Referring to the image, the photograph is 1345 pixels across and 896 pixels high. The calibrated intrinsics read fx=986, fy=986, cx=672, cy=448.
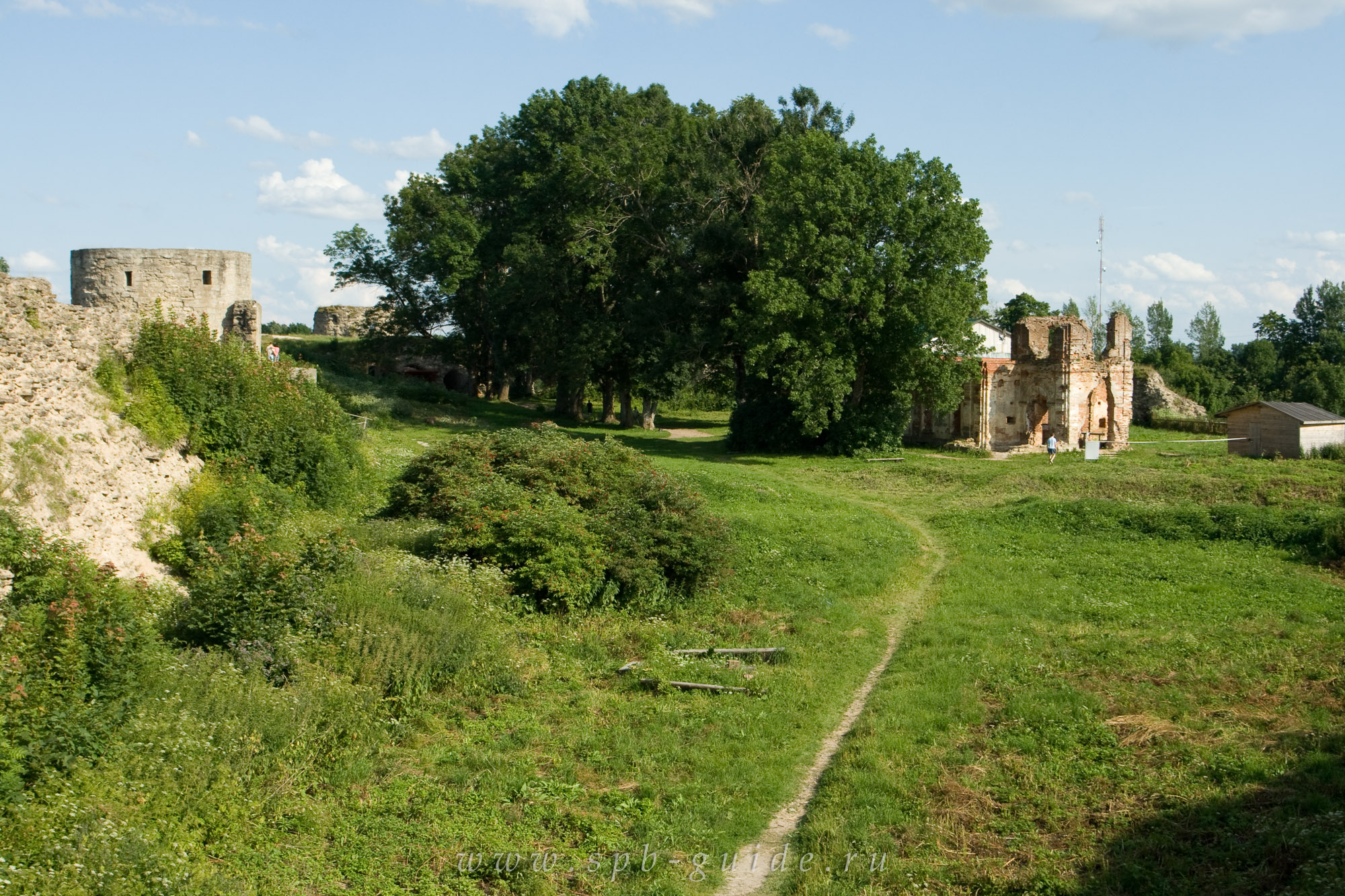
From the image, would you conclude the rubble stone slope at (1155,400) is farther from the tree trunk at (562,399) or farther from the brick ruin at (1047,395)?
the tree trunk at (562,399)

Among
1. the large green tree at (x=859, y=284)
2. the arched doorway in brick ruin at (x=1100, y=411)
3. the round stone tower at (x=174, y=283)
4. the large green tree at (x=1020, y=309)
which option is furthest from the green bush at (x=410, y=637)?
the large green tree at (x=1020, y=309)

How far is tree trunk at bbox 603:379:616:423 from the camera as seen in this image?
41125 millimetres

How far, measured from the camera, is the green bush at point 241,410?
16594mm

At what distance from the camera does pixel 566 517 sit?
14992mm

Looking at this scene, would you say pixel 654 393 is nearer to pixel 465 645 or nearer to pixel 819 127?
pixel 819 127

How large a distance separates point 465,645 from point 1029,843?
6.48 metres

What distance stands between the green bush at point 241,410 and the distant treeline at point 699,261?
1557cm

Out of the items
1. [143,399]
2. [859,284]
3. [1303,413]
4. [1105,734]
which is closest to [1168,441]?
[1303,413]

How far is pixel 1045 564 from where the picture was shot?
695 inches

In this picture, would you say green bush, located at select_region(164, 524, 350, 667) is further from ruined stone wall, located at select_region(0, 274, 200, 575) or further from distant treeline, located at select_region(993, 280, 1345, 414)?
distant treeline, located at select_region(993, 280, 1345, 414)

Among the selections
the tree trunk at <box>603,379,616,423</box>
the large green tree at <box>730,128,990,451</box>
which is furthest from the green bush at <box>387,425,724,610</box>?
the tree trunk at <box>603,379,616,423</box>

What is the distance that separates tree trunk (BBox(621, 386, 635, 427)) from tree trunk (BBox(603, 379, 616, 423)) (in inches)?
28.0

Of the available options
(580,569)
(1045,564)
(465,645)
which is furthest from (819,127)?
(465,645)

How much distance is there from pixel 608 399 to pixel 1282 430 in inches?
985
